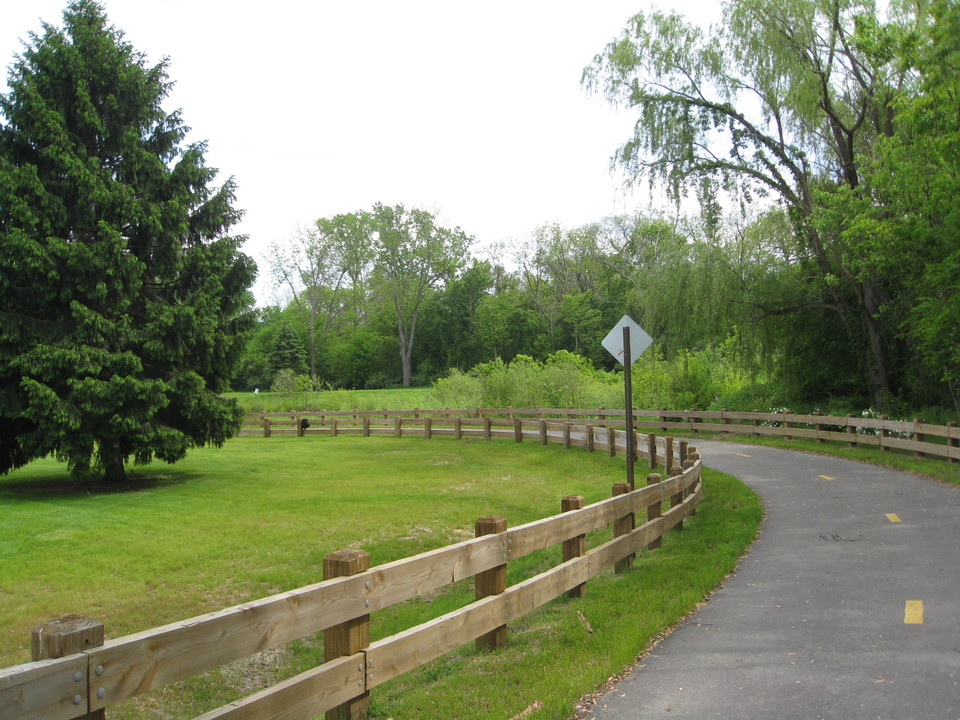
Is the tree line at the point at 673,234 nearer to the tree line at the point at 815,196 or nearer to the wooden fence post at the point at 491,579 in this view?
the tree line at the point at 815,196

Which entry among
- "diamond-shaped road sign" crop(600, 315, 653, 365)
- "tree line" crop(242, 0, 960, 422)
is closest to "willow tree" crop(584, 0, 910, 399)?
"tree line" crop(242, 0, 960, 422)

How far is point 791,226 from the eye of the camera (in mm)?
28297

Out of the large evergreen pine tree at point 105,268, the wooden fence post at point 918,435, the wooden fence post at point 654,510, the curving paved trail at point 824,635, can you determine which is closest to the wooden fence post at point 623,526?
the wooden fence post at point 654,510

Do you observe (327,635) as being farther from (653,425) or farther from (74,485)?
(653,425)

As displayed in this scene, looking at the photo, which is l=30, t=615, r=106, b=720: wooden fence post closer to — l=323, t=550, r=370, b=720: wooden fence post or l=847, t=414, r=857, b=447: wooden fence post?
l=323, t=550, r=370, b=720: wooden fence post

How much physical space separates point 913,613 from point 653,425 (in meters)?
25.4

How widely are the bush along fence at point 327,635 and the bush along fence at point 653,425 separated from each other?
13.8m

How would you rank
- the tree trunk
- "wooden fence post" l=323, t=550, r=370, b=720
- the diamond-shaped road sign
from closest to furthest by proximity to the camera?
"wooden fence post" l=323, t=550, r=370, b=720 < the diamond-shaped road sign < the tree trunk

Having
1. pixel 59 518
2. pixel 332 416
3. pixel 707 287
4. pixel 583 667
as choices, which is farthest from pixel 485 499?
pixel 332 416

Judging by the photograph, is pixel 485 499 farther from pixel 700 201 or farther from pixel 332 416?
pixel 332 416

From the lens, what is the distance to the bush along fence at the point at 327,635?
2830 mm

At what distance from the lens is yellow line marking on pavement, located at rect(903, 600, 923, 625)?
6.26m

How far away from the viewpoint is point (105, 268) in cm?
1736

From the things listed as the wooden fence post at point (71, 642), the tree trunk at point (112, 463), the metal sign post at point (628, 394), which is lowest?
the tree trunk at point (112, 463)
